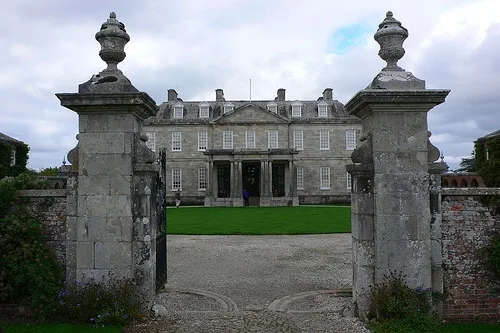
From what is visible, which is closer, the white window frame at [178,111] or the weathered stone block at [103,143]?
the weathered stone block at [103,143]

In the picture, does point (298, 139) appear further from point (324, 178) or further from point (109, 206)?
point (109, 206)

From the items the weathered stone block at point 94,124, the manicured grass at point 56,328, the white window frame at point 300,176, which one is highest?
the white window frame at point 300,176

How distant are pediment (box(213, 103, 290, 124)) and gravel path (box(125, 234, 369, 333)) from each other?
88.7 ft

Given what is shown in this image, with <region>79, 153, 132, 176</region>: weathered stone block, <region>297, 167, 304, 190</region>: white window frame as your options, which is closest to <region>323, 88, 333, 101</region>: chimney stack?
<region>297, 167, 304, 190</region>: white window frame

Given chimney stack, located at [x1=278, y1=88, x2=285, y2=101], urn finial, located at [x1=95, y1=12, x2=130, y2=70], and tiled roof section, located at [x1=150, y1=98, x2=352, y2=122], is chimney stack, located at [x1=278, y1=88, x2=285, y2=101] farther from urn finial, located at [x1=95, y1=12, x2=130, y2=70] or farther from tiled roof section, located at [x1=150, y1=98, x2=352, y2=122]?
urn finial, located at [x1=95, y1=12, x2=130, y2=70]

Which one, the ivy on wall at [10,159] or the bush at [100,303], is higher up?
the ivy on wall at [10,159]

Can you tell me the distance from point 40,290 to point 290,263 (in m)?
5.94

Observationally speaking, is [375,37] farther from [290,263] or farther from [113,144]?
[290,263]

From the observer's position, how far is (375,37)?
557 centimetres

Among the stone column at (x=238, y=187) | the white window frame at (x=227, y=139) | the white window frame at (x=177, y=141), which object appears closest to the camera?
the stone column at (x=238, y=187)

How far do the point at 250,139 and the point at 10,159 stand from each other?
20773 mm

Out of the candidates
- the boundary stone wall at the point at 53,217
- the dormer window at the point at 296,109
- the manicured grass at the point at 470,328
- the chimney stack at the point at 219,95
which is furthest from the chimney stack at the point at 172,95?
the manicured grass at the point at 470,328

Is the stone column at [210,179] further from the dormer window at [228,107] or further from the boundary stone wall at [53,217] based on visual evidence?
the boundary stone wall at [53,217]

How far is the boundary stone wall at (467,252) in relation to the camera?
211 inches
